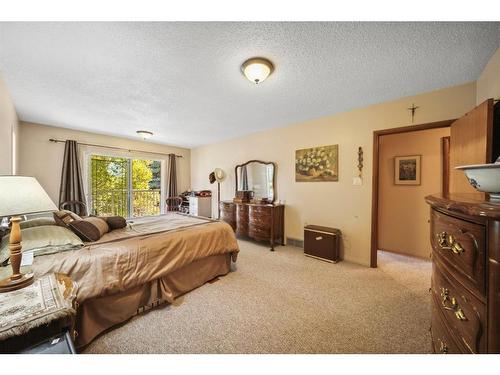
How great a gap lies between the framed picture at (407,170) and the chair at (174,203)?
201 inches

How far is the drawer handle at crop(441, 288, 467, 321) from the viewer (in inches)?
31.5

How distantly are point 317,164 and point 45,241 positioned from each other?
11.3 ft

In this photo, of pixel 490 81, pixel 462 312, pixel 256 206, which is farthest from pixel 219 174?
pixel 462 312

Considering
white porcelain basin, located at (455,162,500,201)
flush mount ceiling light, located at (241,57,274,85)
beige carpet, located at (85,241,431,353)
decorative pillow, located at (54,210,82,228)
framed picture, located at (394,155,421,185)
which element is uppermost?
flush mount ceiling light, located at (241,57,274,85)

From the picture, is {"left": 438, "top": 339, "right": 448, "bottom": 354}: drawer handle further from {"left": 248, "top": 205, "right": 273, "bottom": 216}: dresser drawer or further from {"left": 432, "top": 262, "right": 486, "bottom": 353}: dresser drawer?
{"left": 248, "top": 205, "right": 273, "bottom": 216}: dresser drawer

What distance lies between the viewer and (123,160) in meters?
4.80

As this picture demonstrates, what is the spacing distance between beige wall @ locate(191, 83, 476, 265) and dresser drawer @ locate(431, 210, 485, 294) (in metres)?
2.12

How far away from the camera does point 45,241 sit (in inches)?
58.8

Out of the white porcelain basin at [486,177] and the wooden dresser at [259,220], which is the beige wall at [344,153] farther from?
the white porcelain basin at [486,177]

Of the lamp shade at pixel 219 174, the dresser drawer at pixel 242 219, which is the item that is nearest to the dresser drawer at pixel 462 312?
the dresser drawer at pixel 242 219

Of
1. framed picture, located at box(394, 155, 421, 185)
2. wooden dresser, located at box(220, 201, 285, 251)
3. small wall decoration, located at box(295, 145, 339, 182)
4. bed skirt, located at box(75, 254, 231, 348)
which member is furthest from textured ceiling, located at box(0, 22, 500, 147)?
bed skirt, located at box(75, 254, 231, 348)

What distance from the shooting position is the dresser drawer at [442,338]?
2.90ft

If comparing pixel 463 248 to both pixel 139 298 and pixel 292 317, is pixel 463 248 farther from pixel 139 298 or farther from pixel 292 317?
pixel 139 298
